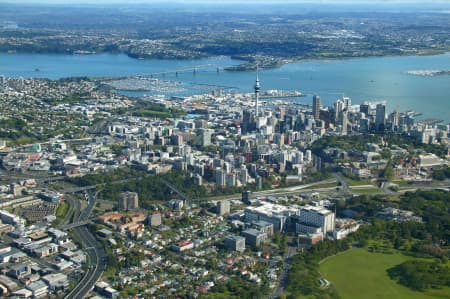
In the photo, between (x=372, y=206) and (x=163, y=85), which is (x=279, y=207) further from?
(x=163, y=85)

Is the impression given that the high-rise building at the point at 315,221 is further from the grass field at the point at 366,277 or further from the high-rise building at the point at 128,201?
the high-rise building at the point at 128,201

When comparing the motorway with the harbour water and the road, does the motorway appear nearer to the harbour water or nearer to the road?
the road

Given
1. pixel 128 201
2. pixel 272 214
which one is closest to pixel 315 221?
pixel 272 214

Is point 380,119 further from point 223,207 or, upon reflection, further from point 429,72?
point 429,72

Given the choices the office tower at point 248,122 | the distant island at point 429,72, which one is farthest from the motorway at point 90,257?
the distant island at point 429,72

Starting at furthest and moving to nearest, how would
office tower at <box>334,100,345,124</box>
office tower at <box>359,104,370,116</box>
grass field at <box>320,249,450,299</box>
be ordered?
office tower at <box>359,104,370,116</box> < office tower at <box>334,100,345,124</box> < grass field at <box>320,249,450,299</box>

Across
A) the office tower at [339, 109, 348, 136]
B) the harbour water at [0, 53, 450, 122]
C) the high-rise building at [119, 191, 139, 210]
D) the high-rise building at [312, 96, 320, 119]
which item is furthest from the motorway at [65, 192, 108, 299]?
the harbour water at [0, 53, 450, 122]
